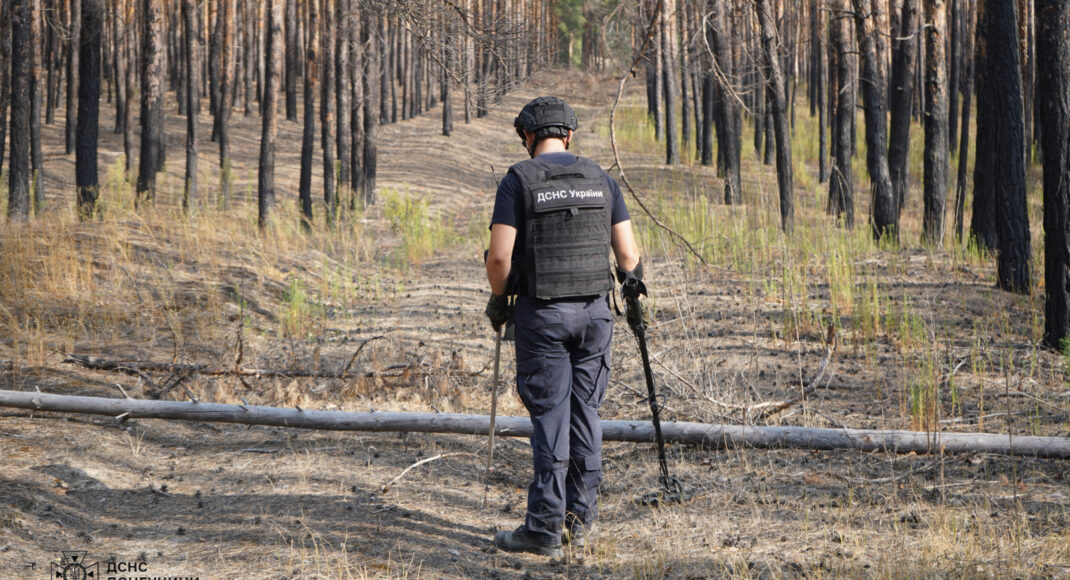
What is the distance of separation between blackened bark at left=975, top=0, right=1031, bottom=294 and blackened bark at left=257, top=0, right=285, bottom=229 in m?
10.4

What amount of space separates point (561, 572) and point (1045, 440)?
2.64 metres

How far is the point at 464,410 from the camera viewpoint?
5895 mm

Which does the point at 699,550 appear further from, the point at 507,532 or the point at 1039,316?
the point at 1039,316

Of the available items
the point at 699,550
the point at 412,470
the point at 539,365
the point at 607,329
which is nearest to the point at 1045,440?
the point at 699,550

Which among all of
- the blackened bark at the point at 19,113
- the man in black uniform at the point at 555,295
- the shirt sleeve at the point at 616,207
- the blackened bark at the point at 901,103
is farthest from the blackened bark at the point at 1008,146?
the blackened bark at the point at 19,113

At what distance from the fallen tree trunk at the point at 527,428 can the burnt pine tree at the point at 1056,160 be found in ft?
9.25

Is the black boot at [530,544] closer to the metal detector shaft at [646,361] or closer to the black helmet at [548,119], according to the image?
the metal detector shaft at [646,361]

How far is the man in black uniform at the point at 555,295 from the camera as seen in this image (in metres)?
3.56

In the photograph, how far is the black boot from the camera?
364 centimetres

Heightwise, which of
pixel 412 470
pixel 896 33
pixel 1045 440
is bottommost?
pixel 412 470

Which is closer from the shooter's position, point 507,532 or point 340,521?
point 507,532

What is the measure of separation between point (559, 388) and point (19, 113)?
11.7 meters

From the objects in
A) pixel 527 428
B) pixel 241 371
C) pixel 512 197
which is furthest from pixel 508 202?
pixel 241 371

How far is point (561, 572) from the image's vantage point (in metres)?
3.62
